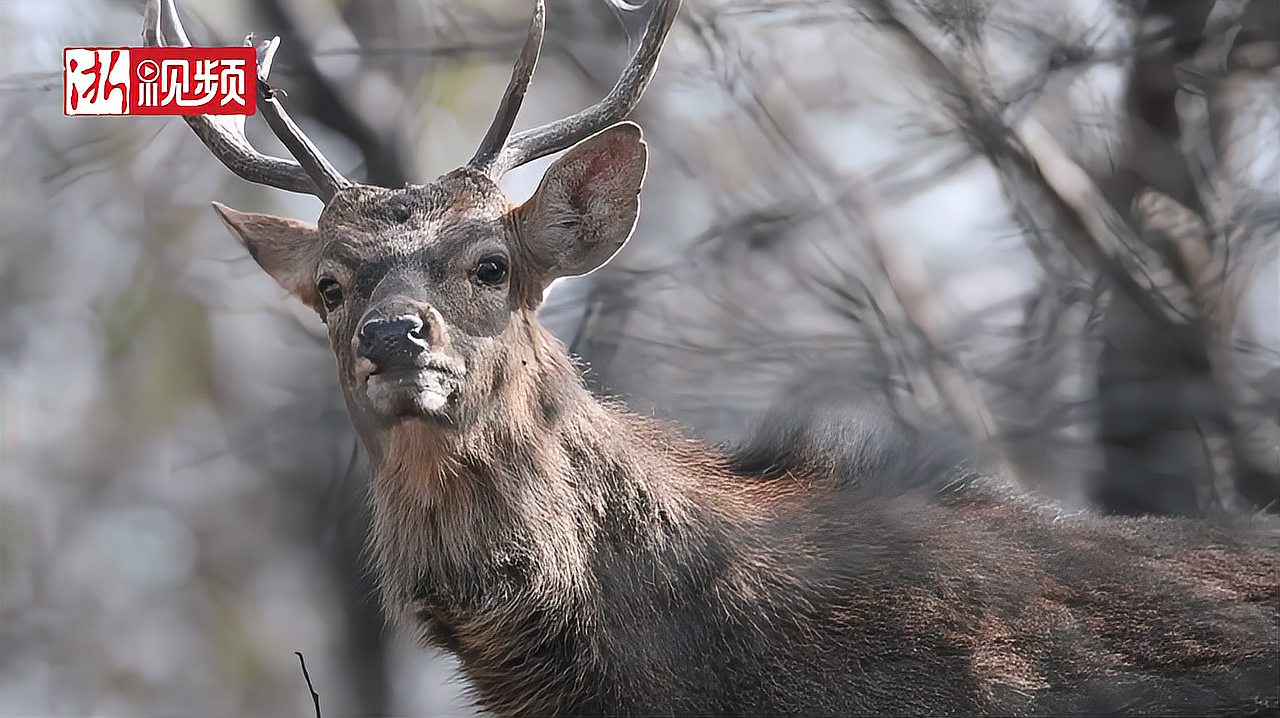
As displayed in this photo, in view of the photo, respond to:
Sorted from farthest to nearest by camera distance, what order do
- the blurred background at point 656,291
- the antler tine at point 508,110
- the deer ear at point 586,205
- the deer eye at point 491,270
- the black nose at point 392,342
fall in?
the blurred background at point 656,291 → the antler tine at point 508,110 → the deer ear at point 586,205 → the deer eye at point 491,270 → the black nose at point 392,342

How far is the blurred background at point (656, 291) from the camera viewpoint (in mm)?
6238

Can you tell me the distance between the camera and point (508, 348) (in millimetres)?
4410

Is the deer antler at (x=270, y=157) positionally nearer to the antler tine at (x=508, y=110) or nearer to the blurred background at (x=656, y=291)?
the antler tine at (x=508, y=110)

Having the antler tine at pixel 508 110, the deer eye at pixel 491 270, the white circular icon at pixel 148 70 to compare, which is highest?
the white circular icon at pixel 148 70

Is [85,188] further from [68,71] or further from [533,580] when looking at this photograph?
[533,580]

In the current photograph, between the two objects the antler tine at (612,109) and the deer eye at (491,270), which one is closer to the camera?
the deer eye at (491,270)

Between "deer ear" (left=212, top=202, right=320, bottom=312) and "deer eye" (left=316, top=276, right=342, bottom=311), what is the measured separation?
0.35 meters

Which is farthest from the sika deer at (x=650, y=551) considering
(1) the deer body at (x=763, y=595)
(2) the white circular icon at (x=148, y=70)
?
(2) the white circular icon at (x=148, y=70)

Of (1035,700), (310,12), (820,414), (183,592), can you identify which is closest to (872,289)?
(820,414)

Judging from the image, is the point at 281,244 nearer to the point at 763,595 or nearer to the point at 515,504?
the point at 515,504

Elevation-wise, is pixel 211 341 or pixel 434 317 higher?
pixel 211 341

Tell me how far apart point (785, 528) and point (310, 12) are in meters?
7.12

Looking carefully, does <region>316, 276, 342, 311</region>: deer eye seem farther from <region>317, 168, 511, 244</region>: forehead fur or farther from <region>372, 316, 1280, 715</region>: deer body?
<region>372, 316, 1280, 715</region>: deer body

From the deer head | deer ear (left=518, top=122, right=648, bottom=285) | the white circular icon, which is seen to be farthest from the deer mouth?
the white circular icon
